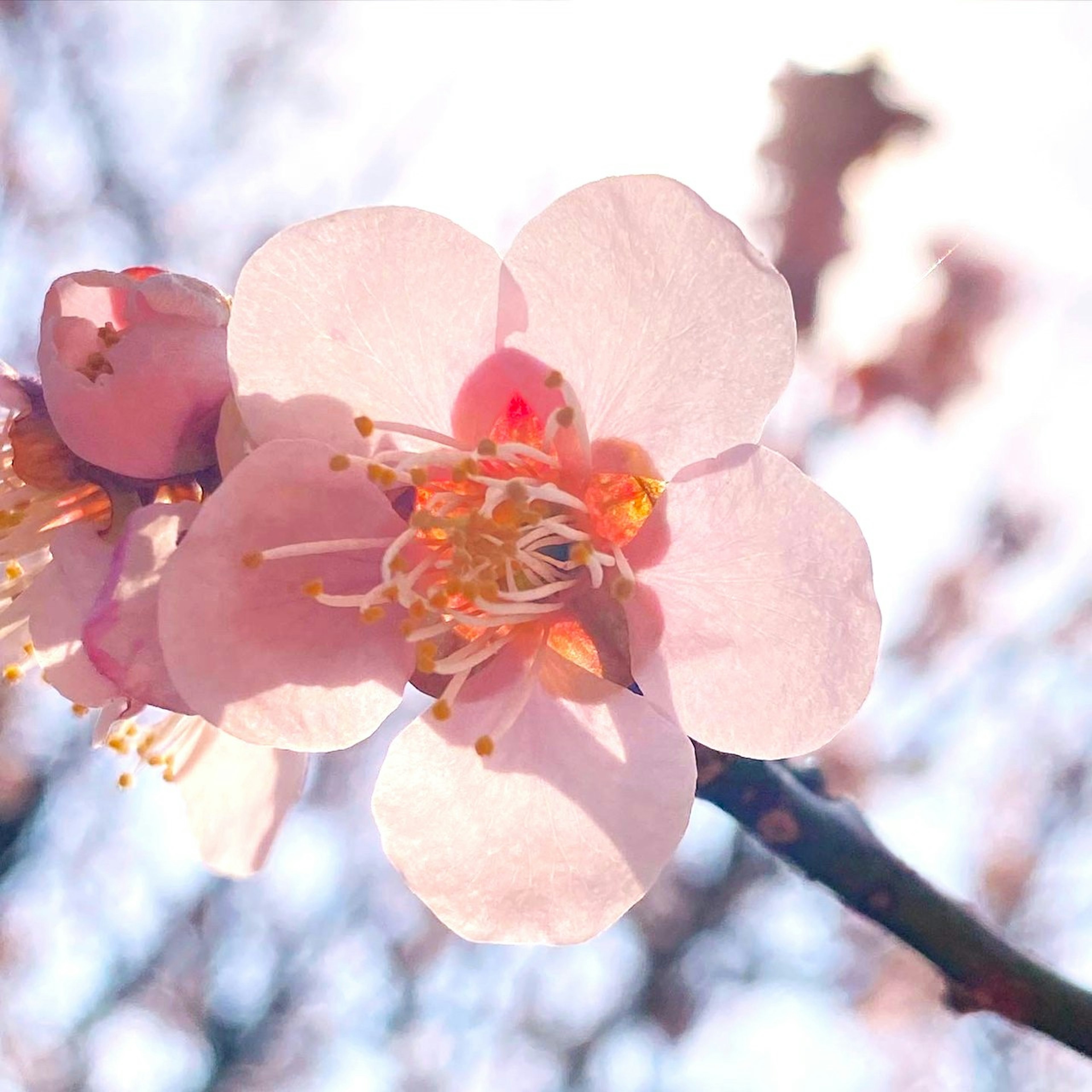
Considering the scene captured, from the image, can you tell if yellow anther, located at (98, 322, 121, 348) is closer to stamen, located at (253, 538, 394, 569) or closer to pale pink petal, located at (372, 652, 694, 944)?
stamen, located at (253, 538, 394, 569)

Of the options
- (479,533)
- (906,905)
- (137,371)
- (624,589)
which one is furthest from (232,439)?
(906,905)

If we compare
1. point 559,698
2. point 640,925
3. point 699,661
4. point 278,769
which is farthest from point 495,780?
point 640,925

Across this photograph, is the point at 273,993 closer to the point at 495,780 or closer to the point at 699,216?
the point at 495,780

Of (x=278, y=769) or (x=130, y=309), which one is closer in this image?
(x=130, y=309)

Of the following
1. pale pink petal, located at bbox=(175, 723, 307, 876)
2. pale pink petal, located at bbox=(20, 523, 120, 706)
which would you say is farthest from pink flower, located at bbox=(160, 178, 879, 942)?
pale pink petal, located at bbox=(175, 723, 307, 876)

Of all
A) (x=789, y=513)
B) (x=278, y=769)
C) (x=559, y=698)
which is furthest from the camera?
(x=278, y=769)

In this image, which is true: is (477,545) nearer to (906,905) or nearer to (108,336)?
(108,336)

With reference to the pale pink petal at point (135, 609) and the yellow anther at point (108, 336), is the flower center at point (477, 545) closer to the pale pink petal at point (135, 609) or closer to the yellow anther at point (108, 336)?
the pale pink petal at point (135, 609)
